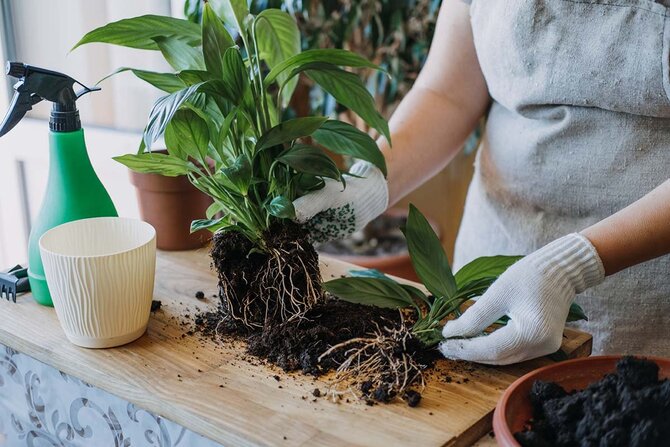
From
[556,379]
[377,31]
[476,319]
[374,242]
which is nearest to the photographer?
[556,379]

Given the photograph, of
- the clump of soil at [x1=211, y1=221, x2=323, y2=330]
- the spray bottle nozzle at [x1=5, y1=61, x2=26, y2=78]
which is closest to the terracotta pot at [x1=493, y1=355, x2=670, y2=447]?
the clump of soil at [x1=211, y1=221, x2=323, y2=330]

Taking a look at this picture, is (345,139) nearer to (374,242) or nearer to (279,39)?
(279,39)

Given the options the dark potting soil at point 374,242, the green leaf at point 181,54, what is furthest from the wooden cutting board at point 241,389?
the dark potting soil at point 374,242

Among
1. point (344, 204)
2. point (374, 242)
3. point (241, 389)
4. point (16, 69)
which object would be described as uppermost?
point (16, 69)

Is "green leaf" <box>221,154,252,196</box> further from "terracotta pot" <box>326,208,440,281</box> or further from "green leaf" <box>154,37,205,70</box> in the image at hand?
"terracotta pot" <box>326,208,440,281</box>

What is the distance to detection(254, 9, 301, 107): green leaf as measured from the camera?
108 cm

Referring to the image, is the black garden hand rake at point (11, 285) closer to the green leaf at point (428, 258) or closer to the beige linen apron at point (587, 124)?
the green leaf at point (428, 258)

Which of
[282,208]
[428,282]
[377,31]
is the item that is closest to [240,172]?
[282,208]

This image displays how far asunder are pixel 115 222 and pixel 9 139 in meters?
0.93

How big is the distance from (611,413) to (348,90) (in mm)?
536

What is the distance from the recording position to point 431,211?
9.59 ft

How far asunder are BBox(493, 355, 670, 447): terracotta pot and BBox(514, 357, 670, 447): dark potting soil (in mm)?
15

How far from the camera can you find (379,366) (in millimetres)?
905

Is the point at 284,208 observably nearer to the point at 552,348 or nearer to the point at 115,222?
the point at 115,222
